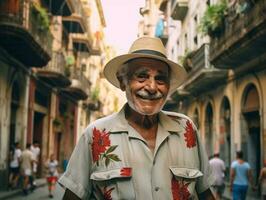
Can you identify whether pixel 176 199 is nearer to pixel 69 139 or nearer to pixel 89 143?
pixel 89 143

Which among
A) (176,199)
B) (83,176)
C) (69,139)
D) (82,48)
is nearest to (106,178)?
(83,176)

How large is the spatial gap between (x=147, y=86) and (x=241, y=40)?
12.8 m

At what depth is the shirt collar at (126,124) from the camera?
113 inches

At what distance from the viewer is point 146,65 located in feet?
9.59

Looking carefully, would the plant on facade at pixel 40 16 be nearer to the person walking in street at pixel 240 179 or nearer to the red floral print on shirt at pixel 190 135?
the person walking in street at pixel 240 179

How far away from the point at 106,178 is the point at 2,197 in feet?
40.8

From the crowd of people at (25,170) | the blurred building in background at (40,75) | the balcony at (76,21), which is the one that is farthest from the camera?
the balcony at (76,21)

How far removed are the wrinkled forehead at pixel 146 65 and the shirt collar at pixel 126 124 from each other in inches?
9.4

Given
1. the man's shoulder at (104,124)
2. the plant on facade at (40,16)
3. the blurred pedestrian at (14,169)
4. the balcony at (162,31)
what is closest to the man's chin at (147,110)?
the man's shoulder at (104,124)

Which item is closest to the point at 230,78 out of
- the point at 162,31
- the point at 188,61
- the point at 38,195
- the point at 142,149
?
the point at 188,61

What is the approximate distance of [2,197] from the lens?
1449cm

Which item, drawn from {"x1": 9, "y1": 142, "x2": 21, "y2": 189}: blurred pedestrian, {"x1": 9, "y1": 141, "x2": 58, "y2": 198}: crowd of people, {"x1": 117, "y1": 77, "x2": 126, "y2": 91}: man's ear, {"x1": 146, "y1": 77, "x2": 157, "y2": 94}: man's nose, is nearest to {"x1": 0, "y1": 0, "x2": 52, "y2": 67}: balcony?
{"x1": 9, "y1": 141, "x2": 58, "y2": 198}: crowd of people

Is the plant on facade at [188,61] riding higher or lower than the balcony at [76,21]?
lower

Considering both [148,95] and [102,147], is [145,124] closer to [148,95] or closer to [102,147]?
[148,95]
